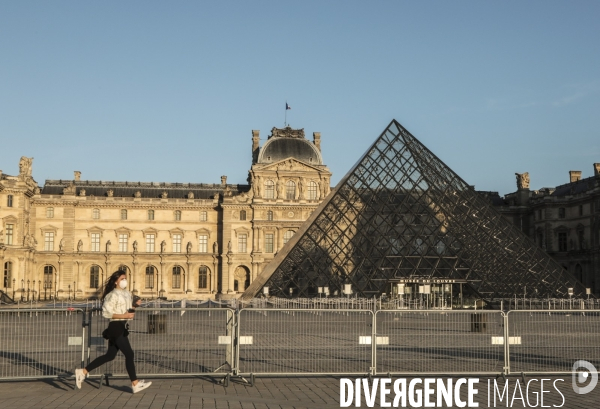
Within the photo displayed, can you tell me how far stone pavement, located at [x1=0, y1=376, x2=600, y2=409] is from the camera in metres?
9.86

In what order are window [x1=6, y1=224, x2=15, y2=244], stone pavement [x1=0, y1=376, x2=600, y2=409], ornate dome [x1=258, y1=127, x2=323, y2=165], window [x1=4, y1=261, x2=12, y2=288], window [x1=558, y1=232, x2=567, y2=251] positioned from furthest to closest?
ornate dome [x1=258, y1=127, x2=323, y2=165] < window [x1=558, y1=232, x2=567, y2=251] < window [x1=6, y1=224, x2=15, y2=244] < window [x1=4, y1=261, x2=12, y2=288] < stone pavement [x1=0, y1=376, x2=600, y2=409]

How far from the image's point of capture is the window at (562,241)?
6638 centimetres

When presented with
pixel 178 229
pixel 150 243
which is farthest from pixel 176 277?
pixel 178 229

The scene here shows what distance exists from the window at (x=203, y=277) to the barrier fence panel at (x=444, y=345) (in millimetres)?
53160

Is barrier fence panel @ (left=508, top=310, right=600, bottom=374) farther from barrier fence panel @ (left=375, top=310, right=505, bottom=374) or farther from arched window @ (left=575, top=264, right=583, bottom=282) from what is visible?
arched window @ (left=575, top=264, right=583, bottom=282)

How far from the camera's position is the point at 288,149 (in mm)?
69375

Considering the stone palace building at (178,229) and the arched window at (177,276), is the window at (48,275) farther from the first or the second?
the arched window at (177,276)

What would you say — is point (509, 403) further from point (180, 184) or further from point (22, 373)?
point (180, 184)

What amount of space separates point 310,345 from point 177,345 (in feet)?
→ 8.14

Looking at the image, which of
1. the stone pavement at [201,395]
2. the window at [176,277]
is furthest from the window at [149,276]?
the stone pavement at [201,395]

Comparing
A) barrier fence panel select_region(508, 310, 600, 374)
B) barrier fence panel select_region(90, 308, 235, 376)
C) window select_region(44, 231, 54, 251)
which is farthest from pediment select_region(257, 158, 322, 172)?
barrier fence panel select_region(508, 310, 600, 374)

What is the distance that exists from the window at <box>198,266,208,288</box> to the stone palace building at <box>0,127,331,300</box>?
0.08 m

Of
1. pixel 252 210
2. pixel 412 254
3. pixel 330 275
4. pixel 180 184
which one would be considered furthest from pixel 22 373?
pixel 180 184

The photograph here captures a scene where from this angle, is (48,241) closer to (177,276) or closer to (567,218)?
(177,276)
